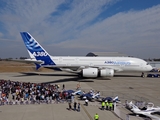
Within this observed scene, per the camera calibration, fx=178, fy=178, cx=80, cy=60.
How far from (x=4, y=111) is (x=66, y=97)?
671 cm

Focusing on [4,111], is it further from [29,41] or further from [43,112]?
[29,41]

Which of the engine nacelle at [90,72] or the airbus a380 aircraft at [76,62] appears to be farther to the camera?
the airbus a380 aircraft at [76,62]

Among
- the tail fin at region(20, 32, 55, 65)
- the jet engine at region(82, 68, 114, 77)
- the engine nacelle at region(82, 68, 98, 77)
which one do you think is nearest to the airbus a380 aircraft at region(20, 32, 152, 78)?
the tail fin at region(20, 32, 55, 65)

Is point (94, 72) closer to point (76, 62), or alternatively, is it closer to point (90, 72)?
point (90, 72)

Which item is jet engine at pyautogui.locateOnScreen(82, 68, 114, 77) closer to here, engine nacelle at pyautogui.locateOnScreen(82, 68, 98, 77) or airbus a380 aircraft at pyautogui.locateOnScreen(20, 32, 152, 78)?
engine nacelle at pyautogui.locateOnScreen(82, 68, 98, 77)

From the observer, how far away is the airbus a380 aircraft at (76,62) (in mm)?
40188

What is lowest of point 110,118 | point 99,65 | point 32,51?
point 110,118

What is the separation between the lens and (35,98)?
1928 centimetres

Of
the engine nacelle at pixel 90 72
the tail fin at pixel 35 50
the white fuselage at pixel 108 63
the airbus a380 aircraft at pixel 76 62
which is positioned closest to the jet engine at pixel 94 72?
the engine nacelle at pixel 90 72

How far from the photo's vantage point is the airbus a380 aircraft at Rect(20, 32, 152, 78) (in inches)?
1582

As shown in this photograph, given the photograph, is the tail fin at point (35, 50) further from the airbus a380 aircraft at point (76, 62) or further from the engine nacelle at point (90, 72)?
the engine nacelle at point (90, 72)

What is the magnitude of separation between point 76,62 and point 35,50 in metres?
9.92

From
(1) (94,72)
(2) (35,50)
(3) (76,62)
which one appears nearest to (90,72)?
(1) (94,72)

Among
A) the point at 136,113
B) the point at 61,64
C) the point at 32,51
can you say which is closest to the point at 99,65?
the point at 61,64
